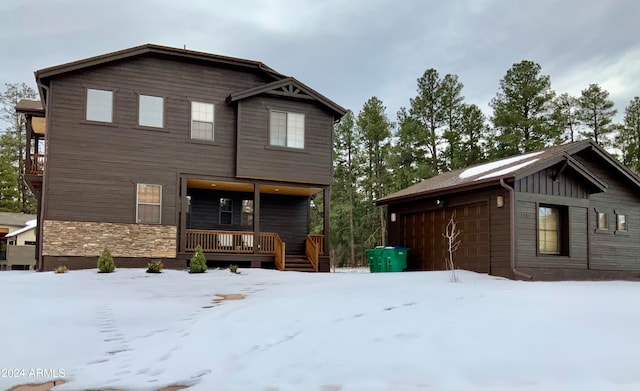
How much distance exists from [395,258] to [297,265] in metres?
3.36

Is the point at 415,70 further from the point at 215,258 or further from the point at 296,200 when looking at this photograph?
the point at 215,258

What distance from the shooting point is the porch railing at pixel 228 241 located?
1816cm

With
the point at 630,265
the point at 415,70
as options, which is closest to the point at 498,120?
the point at 415,70

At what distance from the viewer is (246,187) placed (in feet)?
64.5

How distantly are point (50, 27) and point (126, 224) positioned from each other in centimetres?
→ 1537

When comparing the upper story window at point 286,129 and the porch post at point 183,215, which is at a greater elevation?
the upper story window at point 286,129

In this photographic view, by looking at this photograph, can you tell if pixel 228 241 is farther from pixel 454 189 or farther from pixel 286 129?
pixel 454 189

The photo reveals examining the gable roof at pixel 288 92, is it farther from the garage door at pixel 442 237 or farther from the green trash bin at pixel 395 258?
the green trash bin at pixel 395 258

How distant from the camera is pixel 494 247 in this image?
1539 cm

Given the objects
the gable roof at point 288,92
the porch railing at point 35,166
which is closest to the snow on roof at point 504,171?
the gable roof at point 288,92

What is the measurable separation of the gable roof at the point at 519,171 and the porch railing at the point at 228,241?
15.7 feet

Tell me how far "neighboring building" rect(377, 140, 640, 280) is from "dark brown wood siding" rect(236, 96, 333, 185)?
10.7ft

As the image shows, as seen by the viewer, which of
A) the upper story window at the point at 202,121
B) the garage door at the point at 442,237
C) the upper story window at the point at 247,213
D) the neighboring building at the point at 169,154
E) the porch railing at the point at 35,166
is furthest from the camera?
the upper story window at the point at 247,213

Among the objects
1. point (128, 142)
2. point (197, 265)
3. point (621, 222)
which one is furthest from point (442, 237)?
point (128, 142)
